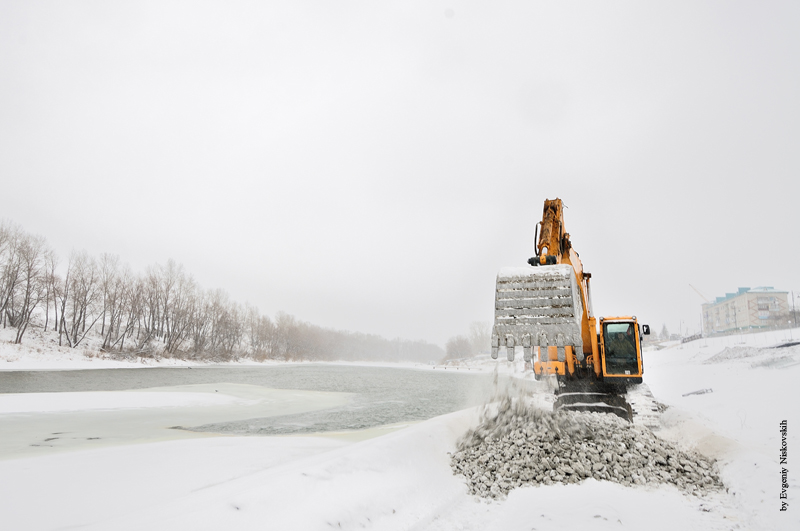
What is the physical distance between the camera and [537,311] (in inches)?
255

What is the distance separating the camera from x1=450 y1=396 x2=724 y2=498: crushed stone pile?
5.10 metres

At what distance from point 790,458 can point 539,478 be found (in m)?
3.31

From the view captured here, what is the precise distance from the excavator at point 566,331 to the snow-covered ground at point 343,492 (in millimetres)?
1945

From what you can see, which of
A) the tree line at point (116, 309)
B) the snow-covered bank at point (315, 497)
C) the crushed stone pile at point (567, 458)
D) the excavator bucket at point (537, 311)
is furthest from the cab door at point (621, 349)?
the tree line at point (116, 309)

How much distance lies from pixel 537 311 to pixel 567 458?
7.16 ft

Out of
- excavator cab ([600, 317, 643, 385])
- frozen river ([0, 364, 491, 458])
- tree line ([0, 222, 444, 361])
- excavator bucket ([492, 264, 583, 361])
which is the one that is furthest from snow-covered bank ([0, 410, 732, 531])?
tree line ([0, 222, 444, 361])

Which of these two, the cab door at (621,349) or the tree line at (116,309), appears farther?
the tree line at (116,309)

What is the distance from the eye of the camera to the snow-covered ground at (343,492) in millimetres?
3529

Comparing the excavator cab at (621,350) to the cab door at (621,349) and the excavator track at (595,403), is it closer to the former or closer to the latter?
the cab door at (621,349)

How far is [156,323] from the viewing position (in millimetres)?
55656

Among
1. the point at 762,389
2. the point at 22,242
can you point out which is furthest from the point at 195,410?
the point at 22,242

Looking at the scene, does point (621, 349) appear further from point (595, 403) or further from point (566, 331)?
point (566, 331)

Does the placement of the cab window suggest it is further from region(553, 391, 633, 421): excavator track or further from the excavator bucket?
the excavator bucket

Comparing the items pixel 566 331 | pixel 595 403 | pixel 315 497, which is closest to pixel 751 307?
pixel 595 403
